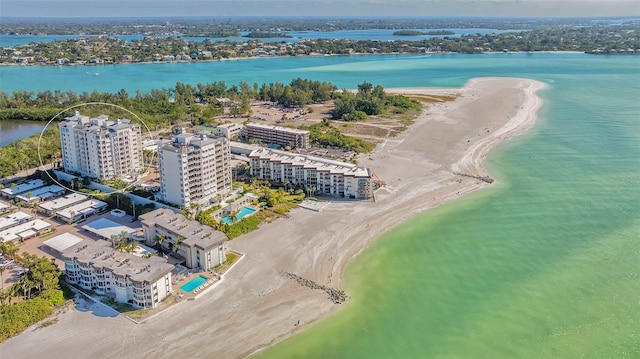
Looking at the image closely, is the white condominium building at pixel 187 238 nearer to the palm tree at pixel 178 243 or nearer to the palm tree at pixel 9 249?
the palm tree at pixel 178 243

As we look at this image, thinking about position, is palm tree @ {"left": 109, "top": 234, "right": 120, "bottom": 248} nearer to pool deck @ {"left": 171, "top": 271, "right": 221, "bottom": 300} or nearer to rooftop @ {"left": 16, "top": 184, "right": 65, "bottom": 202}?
pool deck @ {"left": 171, "top": 271, "right": 221, "bottom": 300}

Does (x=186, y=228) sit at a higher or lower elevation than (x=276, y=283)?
higher

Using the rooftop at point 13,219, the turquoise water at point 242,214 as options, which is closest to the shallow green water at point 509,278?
the turquoise water at point 242,214

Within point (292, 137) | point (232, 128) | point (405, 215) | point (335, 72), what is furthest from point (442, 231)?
point (335, 72)

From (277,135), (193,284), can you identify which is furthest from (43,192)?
(277,135)

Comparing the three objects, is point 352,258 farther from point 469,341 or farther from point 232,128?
point 232,128

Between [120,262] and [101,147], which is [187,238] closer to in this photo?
[120,262]

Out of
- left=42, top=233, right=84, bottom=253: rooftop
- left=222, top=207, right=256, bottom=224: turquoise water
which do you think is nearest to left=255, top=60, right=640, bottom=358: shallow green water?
left=222, top=207, right=256, bottom=224: turquoise water
